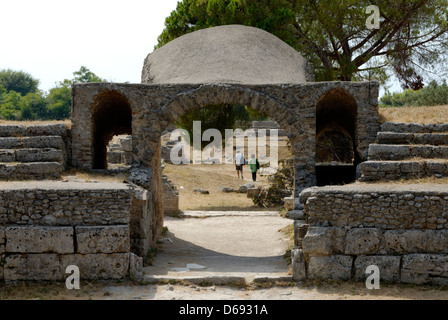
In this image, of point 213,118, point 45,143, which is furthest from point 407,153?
point 213,118

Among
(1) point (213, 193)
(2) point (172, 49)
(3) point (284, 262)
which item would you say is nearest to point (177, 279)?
(3) point (284, 262)

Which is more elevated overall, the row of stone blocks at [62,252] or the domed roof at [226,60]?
the domed roof at [226,60]

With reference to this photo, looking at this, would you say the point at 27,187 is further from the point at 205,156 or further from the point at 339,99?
the point at 205,156

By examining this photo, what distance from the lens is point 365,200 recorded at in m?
8.67

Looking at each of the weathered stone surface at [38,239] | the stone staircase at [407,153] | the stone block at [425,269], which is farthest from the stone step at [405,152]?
the weathered stone surface at [38,239]

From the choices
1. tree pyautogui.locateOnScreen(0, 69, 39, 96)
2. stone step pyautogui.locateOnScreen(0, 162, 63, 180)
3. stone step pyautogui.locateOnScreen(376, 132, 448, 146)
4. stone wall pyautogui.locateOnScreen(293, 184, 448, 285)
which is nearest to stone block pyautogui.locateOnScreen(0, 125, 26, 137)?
stone step pyautogui.locateOnScreen(0, 162, 63, 180)

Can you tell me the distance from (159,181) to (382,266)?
6.27 m

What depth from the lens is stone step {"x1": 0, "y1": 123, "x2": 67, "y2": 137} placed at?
11117mm

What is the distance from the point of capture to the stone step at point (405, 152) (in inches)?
405

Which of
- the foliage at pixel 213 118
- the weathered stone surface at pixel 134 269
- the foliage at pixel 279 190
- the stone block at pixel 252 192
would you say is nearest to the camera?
the weathered stone surface at pixel 134 269

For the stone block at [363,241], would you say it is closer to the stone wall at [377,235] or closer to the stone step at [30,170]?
the stone wall at [377,235]

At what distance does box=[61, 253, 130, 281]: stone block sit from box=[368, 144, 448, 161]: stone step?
201 inches

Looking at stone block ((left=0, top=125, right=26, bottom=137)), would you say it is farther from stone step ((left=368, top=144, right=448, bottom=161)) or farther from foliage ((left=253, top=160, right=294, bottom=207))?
foliage ((left=253, top=160, right=294, bottom=207))

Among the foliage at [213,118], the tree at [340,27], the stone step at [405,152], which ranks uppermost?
the tree at [340,27]
